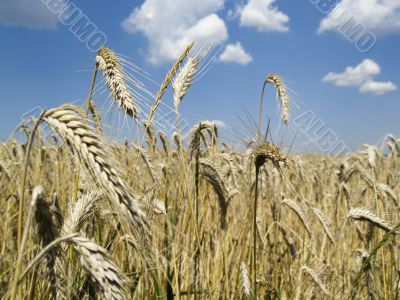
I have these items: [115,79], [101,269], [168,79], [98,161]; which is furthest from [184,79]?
[101,269]

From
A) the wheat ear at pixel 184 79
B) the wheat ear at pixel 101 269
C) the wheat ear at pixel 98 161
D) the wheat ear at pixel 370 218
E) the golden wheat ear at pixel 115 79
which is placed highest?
the wheat ear at pixel 184 79

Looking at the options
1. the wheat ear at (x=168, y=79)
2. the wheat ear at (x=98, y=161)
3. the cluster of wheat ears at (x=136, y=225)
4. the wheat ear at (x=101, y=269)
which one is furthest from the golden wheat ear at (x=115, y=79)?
the wheat ear at (x=101, y=269)

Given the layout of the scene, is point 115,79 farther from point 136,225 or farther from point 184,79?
point 136,225

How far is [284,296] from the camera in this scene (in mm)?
2646

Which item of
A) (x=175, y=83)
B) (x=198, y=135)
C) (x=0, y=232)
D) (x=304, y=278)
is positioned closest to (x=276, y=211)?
(x=304, y=278)

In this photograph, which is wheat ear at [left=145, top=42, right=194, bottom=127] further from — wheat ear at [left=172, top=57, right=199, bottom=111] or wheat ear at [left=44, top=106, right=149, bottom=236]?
wheat ear at [left=44, top=106, right=149, bottom=236]

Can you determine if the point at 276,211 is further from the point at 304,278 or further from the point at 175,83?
the point at 175,83

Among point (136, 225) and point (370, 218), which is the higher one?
point (370, 218)

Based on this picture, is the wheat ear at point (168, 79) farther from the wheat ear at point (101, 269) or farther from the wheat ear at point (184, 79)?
the wheat ear at point (101, 269)

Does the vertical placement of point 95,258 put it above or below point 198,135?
below

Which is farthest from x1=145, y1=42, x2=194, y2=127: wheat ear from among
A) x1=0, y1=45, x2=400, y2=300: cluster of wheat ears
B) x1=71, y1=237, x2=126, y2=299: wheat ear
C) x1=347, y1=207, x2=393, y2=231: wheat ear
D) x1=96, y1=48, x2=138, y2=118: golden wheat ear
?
x1=347, y1=207, x2=393, y2=231: wheat ear

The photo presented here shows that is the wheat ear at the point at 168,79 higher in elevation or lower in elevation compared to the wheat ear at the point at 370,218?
higher

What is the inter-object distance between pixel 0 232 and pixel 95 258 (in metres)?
2.02

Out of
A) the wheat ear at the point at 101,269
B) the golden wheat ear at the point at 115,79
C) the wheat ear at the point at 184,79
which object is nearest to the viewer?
the wheat ear at the point at 101,269
